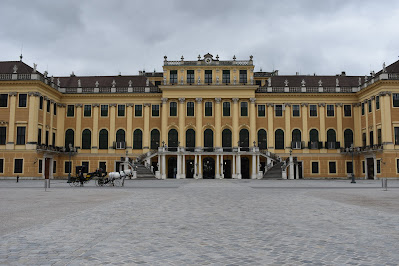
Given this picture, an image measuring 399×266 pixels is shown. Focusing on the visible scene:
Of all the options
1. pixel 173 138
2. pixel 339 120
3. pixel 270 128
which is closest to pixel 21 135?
pixel 173 138

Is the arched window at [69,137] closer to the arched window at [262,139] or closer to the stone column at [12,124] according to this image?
the stone column at [12,124]

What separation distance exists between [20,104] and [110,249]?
49.3 m

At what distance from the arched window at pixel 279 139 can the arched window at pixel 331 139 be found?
6.83 meters

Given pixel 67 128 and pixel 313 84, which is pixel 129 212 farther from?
pixel 313 84

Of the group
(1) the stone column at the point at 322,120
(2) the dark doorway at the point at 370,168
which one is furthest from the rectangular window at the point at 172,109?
(2) the dark doorway at the point at 370,168

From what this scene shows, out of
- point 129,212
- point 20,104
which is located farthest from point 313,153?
point 129,212

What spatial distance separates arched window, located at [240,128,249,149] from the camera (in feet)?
188

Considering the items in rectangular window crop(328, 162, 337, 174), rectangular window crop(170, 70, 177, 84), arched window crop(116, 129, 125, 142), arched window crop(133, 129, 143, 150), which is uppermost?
rectangular window crop(170, 70, 177, 84)

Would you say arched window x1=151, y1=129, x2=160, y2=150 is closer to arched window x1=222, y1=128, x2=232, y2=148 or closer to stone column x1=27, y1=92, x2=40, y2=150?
arched window x1=222, y1=128, x2=232, y2=148

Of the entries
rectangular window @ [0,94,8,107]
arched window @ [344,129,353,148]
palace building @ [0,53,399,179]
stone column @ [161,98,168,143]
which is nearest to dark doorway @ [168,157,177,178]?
palace building @ [0,53,399,179]

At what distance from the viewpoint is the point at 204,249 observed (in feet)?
23.5

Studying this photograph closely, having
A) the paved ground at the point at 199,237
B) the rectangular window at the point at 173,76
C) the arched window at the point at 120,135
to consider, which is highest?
the rectangular window at the point at 173,76

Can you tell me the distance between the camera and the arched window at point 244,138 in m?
57.2

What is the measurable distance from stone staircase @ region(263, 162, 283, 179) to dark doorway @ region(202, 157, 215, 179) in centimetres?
842
